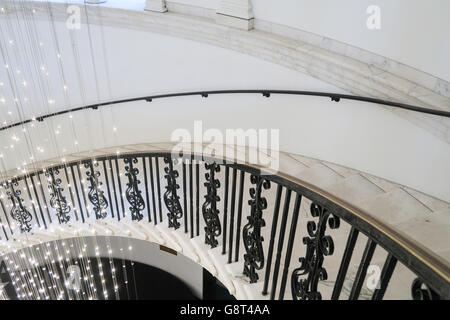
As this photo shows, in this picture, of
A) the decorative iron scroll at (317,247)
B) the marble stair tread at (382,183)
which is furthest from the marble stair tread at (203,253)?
the marble stair tread at (382,183)

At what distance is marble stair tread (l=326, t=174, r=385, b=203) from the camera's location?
3.72m

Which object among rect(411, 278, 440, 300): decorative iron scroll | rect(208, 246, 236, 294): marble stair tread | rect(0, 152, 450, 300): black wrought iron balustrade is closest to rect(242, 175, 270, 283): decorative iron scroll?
rect(0, 152, 450, 300): black wrought iron balustrade

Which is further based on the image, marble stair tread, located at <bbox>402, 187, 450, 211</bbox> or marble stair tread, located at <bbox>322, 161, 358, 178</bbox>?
marble stair tread, located at <bbox>322, 161, 358, 178</bbox>

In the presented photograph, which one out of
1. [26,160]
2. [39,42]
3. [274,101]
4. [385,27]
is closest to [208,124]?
[274,101]

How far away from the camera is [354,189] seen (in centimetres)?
384

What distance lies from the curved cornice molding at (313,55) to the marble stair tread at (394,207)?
2.12 feet

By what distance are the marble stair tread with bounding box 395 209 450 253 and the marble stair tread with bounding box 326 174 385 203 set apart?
A: 53cm

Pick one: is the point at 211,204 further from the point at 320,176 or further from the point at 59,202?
the point at 59,202

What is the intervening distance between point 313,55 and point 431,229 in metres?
2.04

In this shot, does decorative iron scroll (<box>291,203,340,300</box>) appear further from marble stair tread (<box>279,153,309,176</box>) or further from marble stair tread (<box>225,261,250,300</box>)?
marble stair tread (<box>279,153,309,176</box>)

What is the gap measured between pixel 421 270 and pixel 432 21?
8.70ft

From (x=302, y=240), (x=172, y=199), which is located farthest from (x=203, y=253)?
(x=302, y=240)

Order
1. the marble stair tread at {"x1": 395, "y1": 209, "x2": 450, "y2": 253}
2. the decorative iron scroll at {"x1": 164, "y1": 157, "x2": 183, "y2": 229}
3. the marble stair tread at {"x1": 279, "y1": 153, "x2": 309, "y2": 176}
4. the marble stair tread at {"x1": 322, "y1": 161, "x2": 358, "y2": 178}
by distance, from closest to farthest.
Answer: the marble stair tread at {"x1": 395, "y1": 209, "x2": 450, "y2": 253}, the decorative iron scroll at {"x1": 164, "y1": 157, "x2": 183, "y2": 229}, the marble stair tread at {"x1": 322, "y1": 161, "x2": 358, "y2": 178}, the marble stair tread at {"x1": 279, "y1": 153, "x2": 309, "y2": 176}

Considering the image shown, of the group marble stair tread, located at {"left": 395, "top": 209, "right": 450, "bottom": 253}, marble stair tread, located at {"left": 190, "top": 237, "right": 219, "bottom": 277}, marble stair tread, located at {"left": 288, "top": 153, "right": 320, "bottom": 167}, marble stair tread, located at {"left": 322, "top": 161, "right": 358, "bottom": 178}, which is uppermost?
marble stair tread, located at {"left": 395, "top": 209, "right": 450, "bottom": 253}
